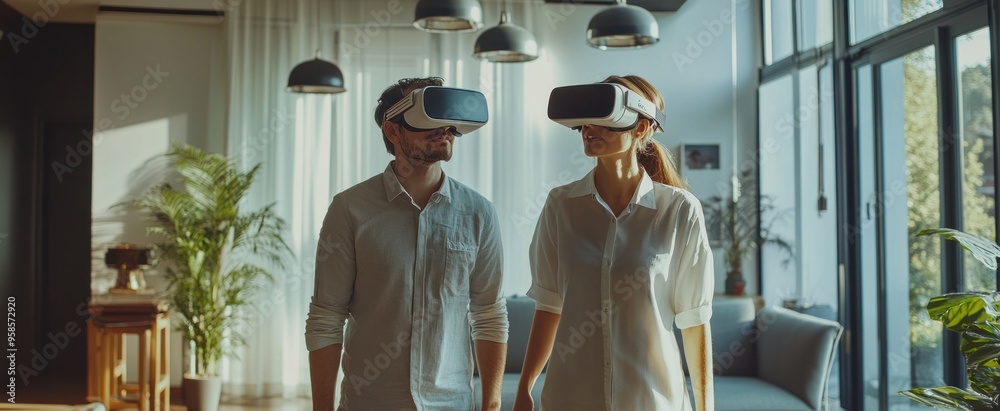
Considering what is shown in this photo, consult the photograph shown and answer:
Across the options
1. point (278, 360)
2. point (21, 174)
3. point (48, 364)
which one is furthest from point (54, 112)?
point (278, 360)

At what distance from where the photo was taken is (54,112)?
275 inches

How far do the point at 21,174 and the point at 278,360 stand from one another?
280 centimetres

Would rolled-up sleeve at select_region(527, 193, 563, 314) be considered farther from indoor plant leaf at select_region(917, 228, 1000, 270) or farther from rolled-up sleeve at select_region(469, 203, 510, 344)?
indoor plant leaf at select_region(917, 228, 1000, 270)

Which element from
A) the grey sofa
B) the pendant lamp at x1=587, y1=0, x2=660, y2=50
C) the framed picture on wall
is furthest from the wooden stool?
the framed picture on wall

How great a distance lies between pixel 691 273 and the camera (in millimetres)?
1768

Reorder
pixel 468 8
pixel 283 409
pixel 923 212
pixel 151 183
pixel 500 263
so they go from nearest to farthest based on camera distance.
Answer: pixel 500 263
pixel 468 8
pixel 923 212
pixel 283 409
pixel 151 183

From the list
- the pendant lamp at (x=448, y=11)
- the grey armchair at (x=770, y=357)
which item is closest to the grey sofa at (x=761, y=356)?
the grey armchair at (x=770, y=357)

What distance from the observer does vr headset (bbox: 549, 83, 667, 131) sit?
5.53ft

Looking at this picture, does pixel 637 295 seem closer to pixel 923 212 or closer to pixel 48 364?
pixel 923 212

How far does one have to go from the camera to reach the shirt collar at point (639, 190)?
1790mm

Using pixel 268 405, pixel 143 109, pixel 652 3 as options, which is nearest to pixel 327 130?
pixel 143 109

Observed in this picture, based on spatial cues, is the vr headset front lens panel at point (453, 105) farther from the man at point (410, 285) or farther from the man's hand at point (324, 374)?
the man's hand at point (324, 374)

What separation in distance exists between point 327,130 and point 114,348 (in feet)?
6.33

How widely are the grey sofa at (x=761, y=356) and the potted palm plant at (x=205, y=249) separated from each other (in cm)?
191
